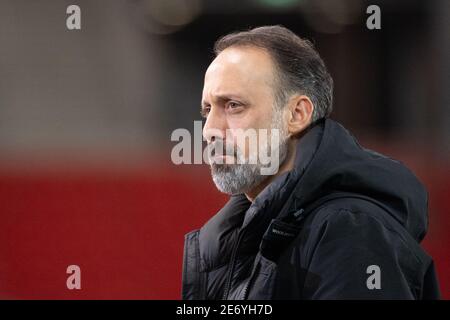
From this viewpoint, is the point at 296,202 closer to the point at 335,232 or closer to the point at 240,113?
the point at 335,232

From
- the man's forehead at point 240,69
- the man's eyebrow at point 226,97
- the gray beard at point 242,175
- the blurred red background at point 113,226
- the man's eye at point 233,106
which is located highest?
the man's forehead at point 240,69

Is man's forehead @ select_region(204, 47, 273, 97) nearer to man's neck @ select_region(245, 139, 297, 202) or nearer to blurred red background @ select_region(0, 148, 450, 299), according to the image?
man's neck @ select_region(245, 139, 297, 202)

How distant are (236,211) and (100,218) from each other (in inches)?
41.8

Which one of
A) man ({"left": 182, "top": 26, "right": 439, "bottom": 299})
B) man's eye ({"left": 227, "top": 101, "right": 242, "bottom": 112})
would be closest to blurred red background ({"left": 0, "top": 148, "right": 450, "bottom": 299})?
man ({"left": 182, "top": 26, "right": 439, "bottom": 299})

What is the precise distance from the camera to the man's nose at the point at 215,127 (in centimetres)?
112

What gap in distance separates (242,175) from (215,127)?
10 cm

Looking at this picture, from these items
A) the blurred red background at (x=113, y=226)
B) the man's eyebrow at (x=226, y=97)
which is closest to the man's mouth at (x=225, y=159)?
the man's eyebrow at (x=226, y=97)

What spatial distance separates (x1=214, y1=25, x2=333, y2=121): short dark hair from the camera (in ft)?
3.75

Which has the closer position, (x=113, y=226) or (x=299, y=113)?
(x=299, y=113)

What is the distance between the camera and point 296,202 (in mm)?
954

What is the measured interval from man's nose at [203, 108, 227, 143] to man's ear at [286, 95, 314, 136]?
124 mm

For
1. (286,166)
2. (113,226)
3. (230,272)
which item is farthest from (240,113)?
(113,226)

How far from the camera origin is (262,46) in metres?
1.13

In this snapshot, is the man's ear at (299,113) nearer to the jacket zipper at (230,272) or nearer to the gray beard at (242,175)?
the gray beard at (242,175)
